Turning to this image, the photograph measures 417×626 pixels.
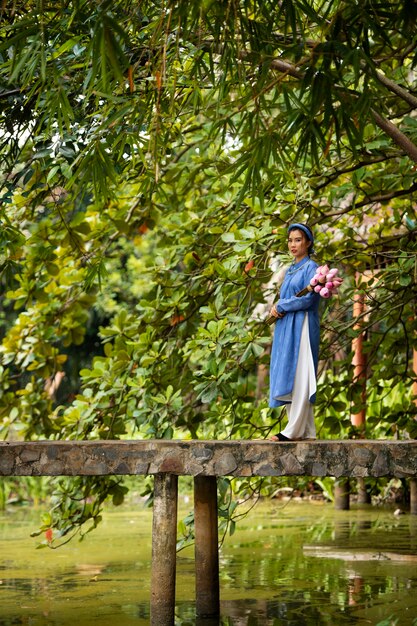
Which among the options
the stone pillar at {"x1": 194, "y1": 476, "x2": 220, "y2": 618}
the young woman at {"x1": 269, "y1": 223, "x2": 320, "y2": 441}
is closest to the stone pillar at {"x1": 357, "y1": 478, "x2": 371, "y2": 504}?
the stone pillar at {"x1": 194, "y1": 476, "x2": 220, "y2": 618}

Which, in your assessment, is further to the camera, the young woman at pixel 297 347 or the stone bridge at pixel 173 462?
the young woman at pixel 297 347

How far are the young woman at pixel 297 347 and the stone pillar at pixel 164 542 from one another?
0.67 meters

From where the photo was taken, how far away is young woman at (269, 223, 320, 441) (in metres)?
6.14

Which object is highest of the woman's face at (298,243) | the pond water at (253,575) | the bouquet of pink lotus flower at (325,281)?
the woman's face at (298,243)

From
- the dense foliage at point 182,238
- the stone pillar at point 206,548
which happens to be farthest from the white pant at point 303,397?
the stone pillar at point 206,548

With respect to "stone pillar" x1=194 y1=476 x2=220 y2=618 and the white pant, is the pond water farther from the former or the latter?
the white pant

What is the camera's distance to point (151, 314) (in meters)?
7.79

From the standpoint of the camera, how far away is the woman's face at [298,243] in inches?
250

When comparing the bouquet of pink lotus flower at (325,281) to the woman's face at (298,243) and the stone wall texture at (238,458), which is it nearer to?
the woman's face at (298,243)

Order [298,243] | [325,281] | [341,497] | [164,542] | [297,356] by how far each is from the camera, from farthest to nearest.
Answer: [341,497] → [298,243] → [297,356] → [325,281] → [164,542]

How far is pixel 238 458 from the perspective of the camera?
5.74 meters

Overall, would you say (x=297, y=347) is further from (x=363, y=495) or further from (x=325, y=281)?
(x=363, y=495)

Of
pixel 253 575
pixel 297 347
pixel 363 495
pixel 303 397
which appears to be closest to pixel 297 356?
pixel 297 347

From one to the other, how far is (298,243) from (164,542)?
1.87 meters
